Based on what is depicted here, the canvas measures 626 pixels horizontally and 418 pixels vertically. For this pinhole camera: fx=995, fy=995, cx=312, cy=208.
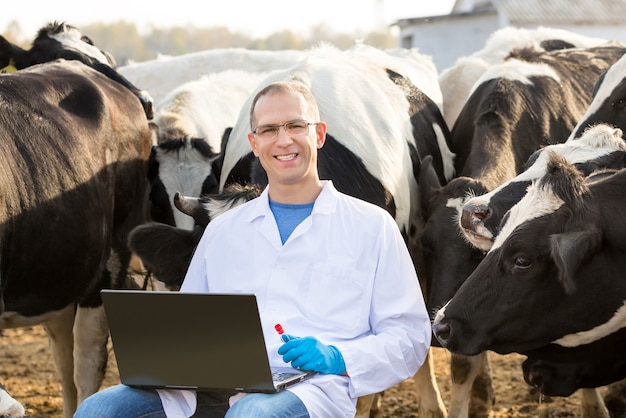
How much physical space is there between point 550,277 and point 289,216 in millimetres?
1058

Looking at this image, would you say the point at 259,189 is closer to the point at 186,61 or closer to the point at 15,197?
the point at 15,197

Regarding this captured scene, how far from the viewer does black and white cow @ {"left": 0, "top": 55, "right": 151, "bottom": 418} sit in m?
5.13

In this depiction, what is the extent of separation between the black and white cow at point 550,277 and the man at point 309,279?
0.31 metres

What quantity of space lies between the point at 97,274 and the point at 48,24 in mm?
2388

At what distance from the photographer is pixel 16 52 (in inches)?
285

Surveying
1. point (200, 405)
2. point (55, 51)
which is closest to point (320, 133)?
point (200, 405)

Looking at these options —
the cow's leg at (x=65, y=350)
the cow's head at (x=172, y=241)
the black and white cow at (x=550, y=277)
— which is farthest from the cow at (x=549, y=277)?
the cow's leg at (x=65, y=350)

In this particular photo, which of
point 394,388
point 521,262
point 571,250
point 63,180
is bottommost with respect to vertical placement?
point 394,388

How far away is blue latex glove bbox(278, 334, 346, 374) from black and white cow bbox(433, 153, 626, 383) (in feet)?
2.16

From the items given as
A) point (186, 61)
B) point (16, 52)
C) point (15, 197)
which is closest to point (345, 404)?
point (15, 197)

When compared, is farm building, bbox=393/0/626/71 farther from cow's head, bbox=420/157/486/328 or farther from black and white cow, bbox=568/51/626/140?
cow's head, bbox=420/157/486/328

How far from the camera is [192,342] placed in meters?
3.45

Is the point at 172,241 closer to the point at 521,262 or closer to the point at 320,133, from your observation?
the point at 320,133

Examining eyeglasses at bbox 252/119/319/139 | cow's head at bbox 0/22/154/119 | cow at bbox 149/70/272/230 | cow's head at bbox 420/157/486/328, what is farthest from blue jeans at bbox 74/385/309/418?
cow's head at bbox 0/22/154/119
